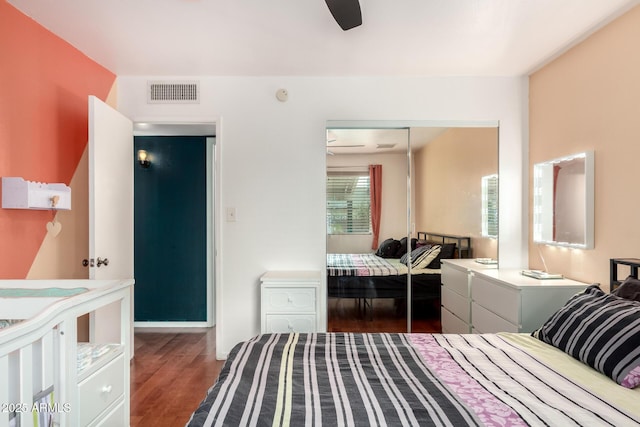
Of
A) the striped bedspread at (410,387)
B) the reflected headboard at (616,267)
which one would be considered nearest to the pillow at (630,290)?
the reflected headboard at (616,267)

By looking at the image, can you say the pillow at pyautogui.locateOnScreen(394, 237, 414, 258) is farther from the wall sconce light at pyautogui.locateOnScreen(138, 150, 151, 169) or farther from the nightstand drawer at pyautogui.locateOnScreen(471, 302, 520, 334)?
the wall sconce light at pyautogui.locateOnScreen(138, 150, 151, 169)

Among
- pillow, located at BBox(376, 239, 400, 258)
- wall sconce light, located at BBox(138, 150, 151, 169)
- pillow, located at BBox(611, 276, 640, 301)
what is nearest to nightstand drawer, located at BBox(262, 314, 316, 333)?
pillow, located at BBox(376, 239, 400, 258)

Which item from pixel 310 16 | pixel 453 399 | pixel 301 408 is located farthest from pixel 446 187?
pixel 301 408

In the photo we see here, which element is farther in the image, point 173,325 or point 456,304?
point 173,325

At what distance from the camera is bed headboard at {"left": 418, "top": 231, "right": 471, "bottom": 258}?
3.37 metres

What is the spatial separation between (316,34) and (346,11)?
0.79 meters

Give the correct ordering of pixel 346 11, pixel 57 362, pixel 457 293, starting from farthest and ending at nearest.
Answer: pixel 457 293
pixel 346 11
pixel 57 362

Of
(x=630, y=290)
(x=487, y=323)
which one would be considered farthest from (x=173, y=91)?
(x=630, y=290)

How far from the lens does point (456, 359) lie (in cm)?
167

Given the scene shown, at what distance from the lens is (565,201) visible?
8.96 ft

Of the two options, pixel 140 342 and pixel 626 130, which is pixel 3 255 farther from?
pixel 626 130

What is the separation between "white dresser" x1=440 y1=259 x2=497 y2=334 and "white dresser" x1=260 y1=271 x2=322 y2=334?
1243 millimetres

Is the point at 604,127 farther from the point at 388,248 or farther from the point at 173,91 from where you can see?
the point at 173,91

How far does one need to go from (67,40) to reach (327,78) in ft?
6.61
